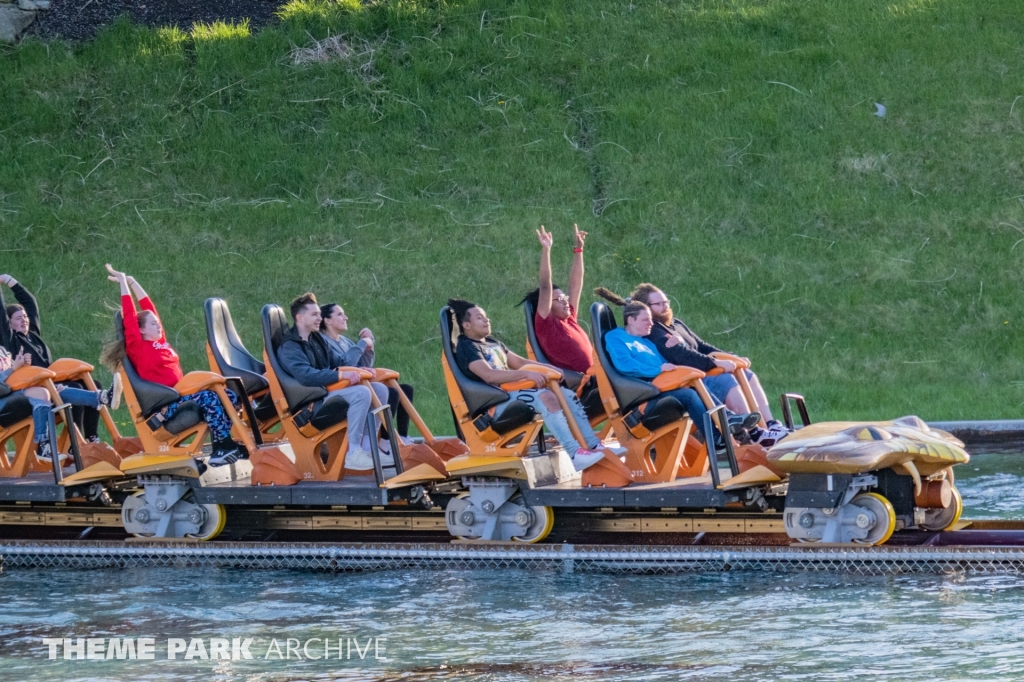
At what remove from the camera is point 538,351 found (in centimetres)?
1004

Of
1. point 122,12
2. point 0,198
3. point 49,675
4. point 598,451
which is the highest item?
point 122,12

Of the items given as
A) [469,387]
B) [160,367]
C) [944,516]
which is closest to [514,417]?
[469,387]

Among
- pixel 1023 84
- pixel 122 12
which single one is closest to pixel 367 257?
pixel 122 12

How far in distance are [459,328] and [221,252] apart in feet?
32.9

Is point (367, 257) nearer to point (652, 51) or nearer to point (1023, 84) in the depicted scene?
point (652, 51)

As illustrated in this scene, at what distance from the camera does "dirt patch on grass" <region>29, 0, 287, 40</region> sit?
914 inches

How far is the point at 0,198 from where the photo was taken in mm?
20203

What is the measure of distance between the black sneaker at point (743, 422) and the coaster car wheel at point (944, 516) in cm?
116

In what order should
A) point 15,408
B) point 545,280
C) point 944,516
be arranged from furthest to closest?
1. point 15,408
2. point 545,280
3. point 944,516

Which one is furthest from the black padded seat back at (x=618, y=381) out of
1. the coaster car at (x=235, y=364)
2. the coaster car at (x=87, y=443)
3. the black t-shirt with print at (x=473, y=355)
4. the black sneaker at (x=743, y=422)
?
the coaster car at (x=87, y=443)

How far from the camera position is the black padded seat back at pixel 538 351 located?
10.0 metres

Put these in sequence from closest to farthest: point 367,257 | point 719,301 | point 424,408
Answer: point 424,408 → point 719,301 → point 367,257

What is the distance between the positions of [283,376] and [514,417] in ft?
5.31

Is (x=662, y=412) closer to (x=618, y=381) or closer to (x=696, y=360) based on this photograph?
(x=618, y=381)
